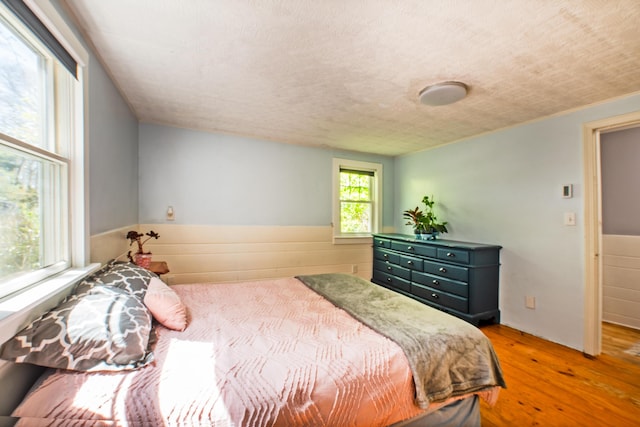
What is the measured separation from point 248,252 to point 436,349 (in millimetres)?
2708

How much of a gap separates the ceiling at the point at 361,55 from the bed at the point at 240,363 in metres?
1.42

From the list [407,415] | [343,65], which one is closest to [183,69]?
[343,65]

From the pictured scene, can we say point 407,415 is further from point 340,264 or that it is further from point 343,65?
point 340,264

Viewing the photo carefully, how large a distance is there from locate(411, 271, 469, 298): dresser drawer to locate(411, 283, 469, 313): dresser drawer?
46 mm

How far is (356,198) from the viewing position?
436 cm

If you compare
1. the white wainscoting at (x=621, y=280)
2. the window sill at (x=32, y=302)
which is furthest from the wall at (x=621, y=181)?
the window sill at (x=32, y=302)

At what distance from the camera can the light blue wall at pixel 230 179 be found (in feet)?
10.2

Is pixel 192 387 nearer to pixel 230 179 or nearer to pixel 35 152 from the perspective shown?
pixel 35 152

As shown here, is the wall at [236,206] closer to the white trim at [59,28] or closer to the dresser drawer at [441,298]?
the dresser drawer at [441,298]

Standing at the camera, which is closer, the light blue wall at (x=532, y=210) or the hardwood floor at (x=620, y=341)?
the hardwood floor at (x=620, y=341)

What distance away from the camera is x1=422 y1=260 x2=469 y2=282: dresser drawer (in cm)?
286

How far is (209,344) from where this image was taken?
1.26 m

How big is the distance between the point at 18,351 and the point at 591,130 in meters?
3.97

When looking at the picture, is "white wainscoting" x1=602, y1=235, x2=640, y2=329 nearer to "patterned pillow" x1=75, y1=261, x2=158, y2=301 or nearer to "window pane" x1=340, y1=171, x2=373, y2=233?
"window pane" x1=340, y1=171, x2=373, y2=233
